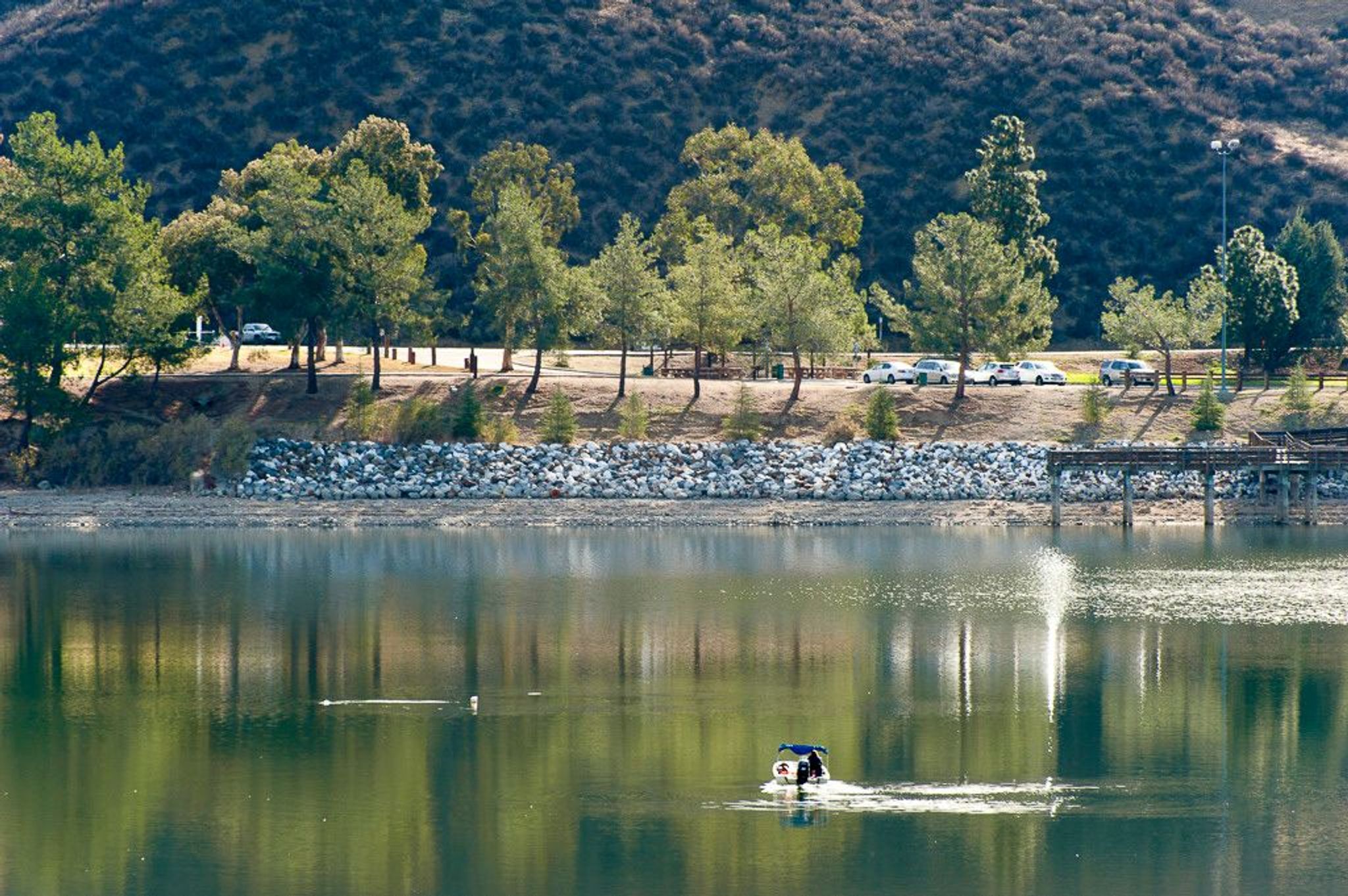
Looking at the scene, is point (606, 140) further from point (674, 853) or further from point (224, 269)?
point (674, 853)

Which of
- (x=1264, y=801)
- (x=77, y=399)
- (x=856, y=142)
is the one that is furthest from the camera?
(x=856, y=142)

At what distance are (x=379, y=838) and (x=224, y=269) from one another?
64.1 m

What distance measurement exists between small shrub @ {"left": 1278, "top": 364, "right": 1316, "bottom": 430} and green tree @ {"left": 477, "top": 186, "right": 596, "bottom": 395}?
1362 inches

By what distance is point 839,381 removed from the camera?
3863 inches

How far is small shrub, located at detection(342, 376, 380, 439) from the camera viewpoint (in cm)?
8662

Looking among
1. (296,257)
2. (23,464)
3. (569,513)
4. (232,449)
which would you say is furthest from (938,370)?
(23,464)

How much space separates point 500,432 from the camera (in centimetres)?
8725

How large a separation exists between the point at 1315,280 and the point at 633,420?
44671 millimetres

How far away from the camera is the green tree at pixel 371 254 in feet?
294

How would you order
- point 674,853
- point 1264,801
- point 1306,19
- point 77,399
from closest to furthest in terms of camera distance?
point 674,853 < point 1264,801 < point 77,399 < point 1306,19

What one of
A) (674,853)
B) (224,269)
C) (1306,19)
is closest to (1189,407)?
(224,269)

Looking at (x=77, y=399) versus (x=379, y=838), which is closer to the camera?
(x=379, y=838)

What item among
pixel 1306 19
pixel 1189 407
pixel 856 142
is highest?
pixel 1306 19

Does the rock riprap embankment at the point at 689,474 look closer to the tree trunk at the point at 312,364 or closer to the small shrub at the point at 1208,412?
the tree trunk at the point at 312,364
